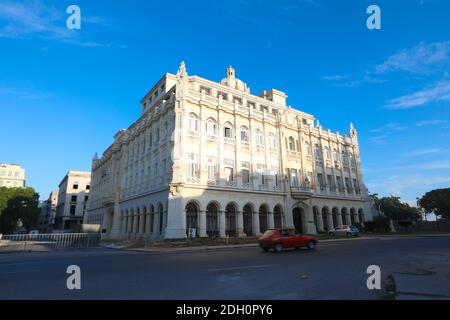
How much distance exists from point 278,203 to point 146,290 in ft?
98.6

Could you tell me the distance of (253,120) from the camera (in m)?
35.6

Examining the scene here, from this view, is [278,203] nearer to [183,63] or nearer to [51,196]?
[183,63]

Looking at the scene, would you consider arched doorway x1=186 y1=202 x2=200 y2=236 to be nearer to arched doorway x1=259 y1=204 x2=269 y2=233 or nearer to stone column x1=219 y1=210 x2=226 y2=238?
stone column x1=219 y1=210 x2=226 y2=238

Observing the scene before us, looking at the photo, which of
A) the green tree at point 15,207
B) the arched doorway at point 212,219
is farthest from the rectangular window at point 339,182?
the green tree at point 15,207

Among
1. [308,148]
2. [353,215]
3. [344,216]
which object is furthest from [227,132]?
[353,215]

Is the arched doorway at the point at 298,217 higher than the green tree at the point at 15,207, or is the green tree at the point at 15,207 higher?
the green tree at the point at 15,207

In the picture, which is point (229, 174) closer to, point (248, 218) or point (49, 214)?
point (248, 218)

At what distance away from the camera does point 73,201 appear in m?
80.9

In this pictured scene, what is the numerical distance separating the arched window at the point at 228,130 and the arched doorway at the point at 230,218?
8.39 meters

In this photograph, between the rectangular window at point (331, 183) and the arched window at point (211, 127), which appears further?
the rectangular window at point (331, 183)

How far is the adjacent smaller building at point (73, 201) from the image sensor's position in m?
79.3

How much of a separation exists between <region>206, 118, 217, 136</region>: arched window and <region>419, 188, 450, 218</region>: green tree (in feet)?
180

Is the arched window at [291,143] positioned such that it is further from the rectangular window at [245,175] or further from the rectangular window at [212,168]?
the rectangular window at [212,168]

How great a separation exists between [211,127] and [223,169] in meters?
5.18
